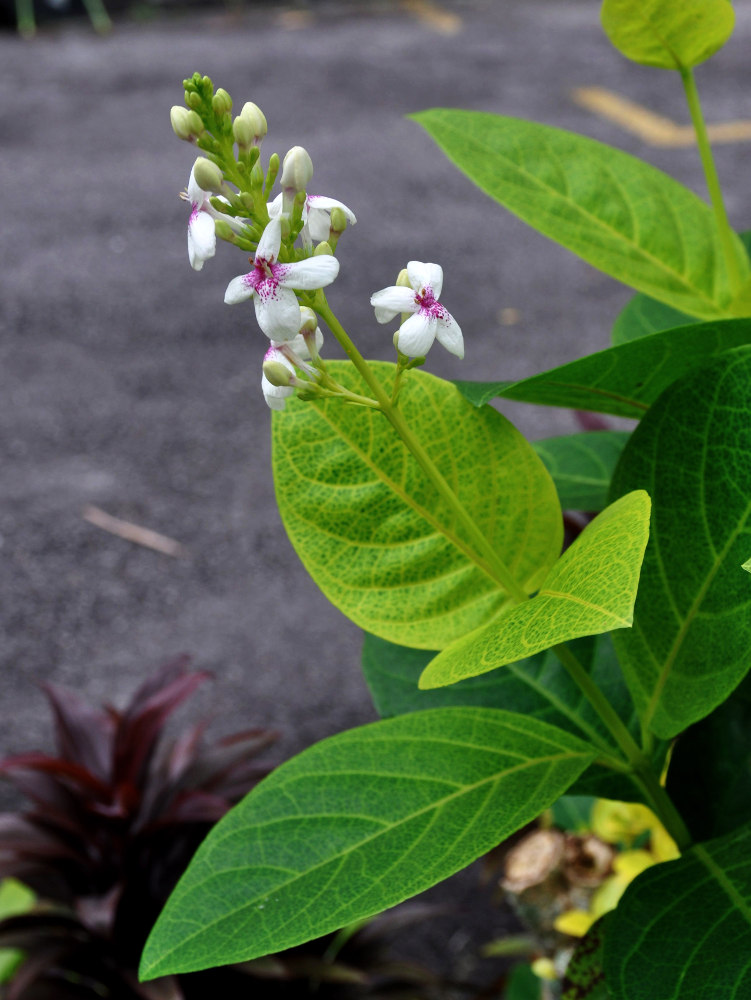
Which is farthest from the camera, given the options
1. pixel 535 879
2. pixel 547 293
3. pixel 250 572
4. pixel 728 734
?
pixel 547 293

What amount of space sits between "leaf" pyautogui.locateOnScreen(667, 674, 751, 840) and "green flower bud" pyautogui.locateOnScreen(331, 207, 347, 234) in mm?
471

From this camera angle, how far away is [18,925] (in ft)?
5.95

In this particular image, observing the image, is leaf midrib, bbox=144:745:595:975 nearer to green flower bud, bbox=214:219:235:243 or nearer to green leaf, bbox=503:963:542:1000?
green flower bud, bbox=214:219:235:243

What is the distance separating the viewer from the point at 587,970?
80 cm

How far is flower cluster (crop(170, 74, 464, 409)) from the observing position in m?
0.53

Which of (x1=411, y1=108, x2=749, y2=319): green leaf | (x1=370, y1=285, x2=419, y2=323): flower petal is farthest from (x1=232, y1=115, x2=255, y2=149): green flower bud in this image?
(x1=411, y1=108, x2=749, y2=319): green leaf

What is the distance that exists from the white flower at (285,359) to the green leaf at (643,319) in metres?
0.38

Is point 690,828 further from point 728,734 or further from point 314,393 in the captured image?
point 314,393

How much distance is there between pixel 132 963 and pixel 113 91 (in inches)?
257

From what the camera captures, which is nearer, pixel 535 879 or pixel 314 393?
pixel 314 393

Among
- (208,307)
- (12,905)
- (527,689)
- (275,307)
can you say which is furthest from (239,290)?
(208,307)

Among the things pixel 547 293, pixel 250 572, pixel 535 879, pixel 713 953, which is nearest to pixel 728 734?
pixel 713 953

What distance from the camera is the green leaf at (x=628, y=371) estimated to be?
60 centimetres

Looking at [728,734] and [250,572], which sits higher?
[728,734]
